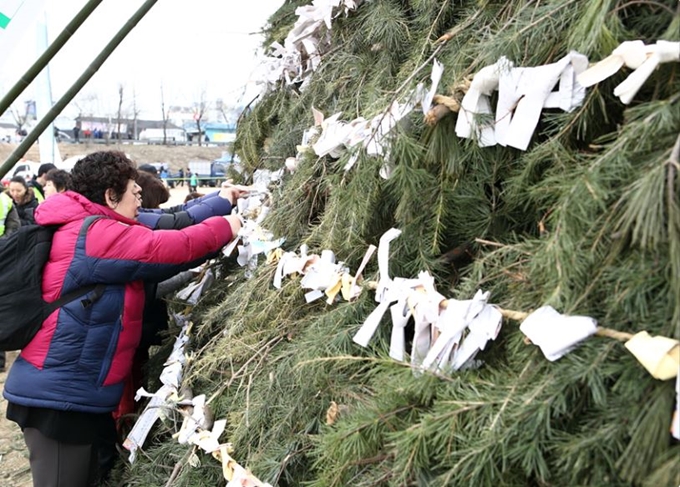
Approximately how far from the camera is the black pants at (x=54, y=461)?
216 centimetres

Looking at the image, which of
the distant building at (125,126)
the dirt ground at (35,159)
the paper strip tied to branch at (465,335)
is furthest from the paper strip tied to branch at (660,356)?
the distant building at (125,126)

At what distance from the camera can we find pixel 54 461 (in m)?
2.17

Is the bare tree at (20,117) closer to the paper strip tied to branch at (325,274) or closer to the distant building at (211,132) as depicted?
the distant building at (211,132)

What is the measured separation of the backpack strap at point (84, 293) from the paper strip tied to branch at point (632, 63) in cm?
175

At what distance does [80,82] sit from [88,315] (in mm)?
832

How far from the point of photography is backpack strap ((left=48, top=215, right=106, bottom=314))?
209 cm

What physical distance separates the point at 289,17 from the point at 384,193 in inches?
72.3

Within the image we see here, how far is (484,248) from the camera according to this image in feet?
4.19

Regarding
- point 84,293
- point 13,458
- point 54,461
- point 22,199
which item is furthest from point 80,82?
point 22,199

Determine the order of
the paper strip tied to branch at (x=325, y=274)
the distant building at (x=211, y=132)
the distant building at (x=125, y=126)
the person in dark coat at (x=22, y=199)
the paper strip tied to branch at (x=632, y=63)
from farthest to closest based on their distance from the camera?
the distant building at (x=125, y=126), the distant building at (x=211, y=132), the person in dark coat at (x=22, y=199), the paper strip tied to branch at (x=325, y=274), the paper strip tied to branch at (x=632, y=63)

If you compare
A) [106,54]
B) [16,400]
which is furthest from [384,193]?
[16,400]

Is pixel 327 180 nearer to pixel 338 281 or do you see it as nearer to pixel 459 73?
pixel 338 281

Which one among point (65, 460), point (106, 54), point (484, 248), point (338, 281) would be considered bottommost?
point (65, 460)

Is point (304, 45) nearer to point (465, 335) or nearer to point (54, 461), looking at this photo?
point (465, 335)
